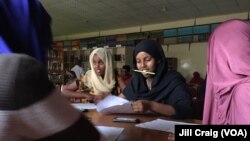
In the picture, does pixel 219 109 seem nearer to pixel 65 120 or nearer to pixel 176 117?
pixel 176 117

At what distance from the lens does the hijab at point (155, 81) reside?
5.73 ft

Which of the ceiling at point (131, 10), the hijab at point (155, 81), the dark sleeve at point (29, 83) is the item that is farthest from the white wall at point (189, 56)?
the dark sleeve at point (29, 83)

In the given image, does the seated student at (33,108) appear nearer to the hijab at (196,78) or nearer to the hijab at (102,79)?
the hijab at (102,79)

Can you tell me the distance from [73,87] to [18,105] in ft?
7.38

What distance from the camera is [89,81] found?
253 cm

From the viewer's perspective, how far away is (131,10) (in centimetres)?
620

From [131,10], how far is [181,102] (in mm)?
4903

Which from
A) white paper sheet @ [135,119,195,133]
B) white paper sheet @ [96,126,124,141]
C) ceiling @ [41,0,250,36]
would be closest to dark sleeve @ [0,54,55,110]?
white paper sheet @ [96,126,124,141]

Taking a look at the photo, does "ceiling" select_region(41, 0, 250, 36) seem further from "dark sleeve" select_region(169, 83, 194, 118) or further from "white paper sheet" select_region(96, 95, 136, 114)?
"white paper sheet" select_region(96, 95, 136, 114)

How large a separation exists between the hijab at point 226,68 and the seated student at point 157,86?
0.27 meters

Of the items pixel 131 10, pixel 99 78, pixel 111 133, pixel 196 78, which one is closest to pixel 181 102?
pixel 111 133

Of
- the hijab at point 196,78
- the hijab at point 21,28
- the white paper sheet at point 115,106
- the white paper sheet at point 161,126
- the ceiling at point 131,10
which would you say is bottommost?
the hijab at point 196,78

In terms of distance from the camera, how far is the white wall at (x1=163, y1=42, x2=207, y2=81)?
6.94 meters

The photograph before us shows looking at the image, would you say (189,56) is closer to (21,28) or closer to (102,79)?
(102,79)
